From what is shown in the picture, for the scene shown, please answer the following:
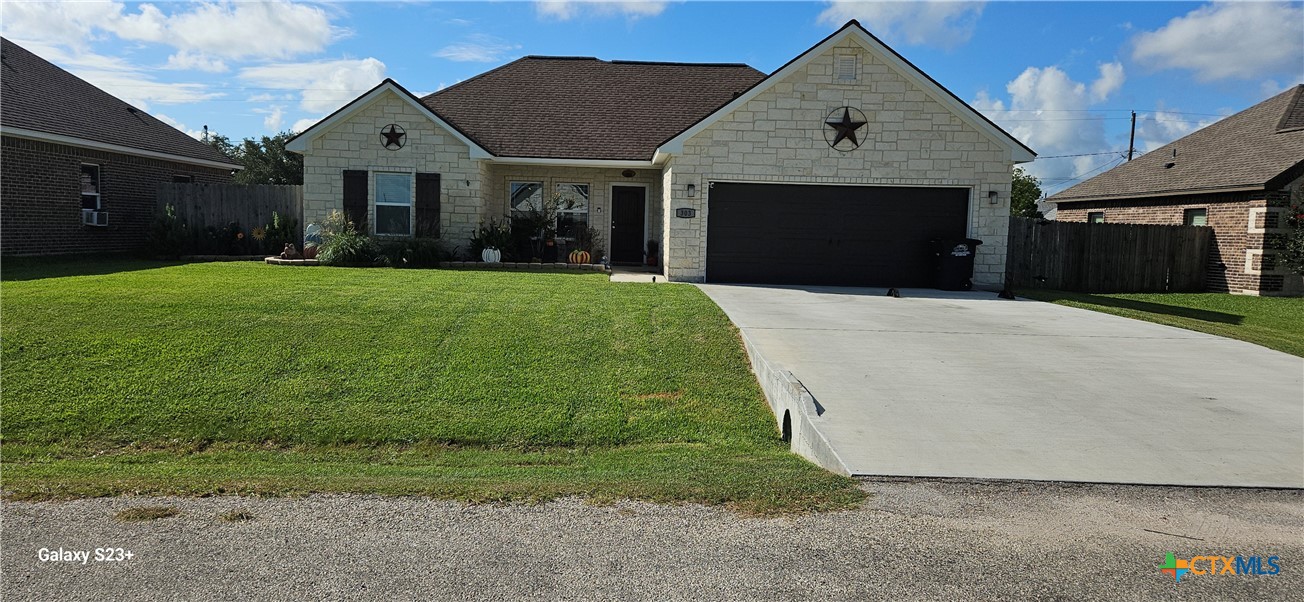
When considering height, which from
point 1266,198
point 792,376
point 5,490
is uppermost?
point 1266,198

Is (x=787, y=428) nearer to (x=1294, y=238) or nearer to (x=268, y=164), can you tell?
(x=1294, y=238)

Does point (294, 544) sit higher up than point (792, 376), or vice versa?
point (792, 376)

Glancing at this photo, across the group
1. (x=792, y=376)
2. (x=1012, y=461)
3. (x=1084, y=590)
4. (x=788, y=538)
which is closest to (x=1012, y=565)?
(x=1084, y=590)

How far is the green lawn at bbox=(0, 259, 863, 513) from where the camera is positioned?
5.57 m

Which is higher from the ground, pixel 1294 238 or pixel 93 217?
pixel 1294 238

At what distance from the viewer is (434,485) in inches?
212

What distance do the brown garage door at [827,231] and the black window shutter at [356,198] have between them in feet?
25.7

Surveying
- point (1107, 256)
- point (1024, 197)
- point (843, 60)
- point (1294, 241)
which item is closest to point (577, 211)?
point (843, 60)

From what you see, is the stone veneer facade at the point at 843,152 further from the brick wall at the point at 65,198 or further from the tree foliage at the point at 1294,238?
the brick wall at the point at 65,198

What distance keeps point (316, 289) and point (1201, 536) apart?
10715 mm

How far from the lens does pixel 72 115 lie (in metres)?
18.9

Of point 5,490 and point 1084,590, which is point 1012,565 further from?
point 5,490

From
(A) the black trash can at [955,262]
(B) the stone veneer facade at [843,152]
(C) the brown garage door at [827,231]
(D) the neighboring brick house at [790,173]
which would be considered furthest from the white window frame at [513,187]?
(A) the black trash can at [955,262]

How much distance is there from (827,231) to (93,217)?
17.1m
